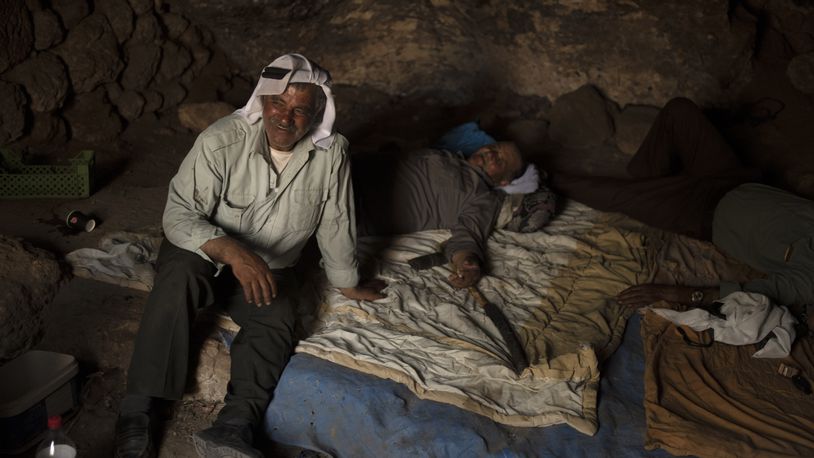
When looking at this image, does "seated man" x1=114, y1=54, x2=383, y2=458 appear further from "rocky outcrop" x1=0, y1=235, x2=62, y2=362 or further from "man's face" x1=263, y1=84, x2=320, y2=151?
"rocky outcrop" x1=0, y1=235, x2=62, y2=362

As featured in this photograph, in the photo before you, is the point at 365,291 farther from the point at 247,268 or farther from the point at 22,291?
the point at 22,291

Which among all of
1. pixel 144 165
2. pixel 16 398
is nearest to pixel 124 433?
pixel 16 398

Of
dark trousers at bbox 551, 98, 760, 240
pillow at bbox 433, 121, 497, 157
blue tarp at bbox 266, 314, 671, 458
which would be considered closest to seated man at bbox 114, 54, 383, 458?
blue tarp at bbox 266, 314, 671, 458

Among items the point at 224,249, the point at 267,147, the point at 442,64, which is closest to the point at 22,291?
the point at 224,249

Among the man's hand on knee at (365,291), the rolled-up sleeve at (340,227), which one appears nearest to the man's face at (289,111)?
the rolled-up sleeve at (340,227)

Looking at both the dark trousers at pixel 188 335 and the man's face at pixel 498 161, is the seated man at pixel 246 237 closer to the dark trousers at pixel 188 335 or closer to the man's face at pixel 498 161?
the dark trousers at pixel 188 335

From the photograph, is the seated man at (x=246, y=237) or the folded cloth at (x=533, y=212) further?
the folded cloth at (x=533, y=212)

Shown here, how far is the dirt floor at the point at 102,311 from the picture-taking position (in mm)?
2992

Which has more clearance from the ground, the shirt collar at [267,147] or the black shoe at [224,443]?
the shirt collar at [267,147]

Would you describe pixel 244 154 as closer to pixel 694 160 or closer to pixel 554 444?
pixel 554 444

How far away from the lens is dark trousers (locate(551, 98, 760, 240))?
4.36 m

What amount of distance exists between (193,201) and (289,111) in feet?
1.75

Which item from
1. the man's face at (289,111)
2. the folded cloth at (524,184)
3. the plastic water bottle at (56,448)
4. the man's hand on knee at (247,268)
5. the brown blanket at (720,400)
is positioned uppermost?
the man's face at (289,111)

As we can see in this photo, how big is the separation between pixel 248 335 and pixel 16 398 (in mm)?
920
